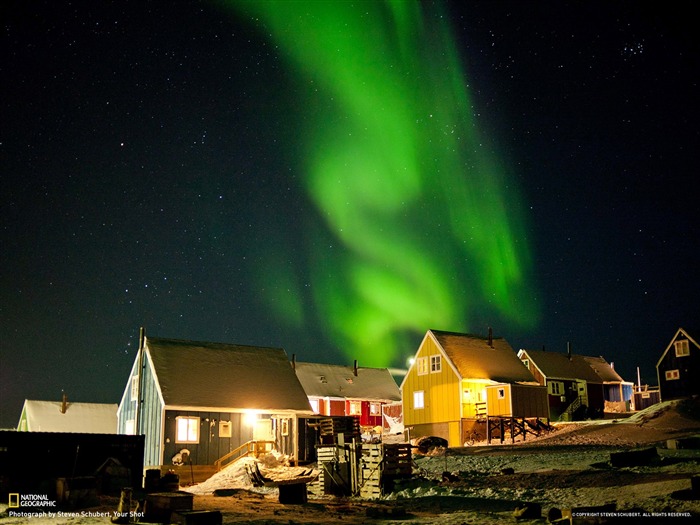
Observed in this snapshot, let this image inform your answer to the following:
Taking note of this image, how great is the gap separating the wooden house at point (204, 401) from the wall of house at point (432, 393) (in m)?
10.5

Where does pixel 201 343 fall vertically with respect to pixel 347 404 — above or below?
above

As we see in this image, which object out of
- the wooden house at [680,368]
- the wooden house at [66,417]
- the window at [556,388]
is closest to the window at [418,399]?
the window at [556,388]

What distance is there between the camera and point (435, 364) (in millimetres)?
51188

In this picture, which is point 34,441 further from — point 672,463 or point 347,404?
point 347,404

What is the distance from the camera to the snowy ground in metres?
18.8

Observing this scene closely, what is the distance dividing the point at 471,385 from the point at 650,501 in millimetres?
30881

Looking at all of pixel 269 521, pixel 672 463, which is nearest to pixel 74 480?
pixel 269 521

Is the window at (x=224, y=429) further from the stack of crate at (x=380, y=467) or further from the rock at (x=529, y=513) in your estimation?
the rock at (x=529, y=513)

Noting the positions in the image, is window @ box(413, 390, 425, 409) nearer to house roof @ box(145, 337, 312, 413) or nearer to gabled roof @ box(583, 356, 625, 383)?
house roof @ box(145, 337, 312, 413)

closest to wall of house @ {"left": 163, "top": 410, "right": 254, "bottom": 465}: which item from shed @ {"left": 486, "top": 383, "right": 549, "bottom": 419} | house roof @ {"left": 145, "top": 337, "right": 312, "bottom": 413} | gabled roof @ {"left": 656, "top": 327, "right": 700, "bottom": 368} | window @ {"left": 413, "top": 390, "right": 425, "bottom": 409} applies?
house roof @ {"left": 145, "top": 337, "right": 312, "bottom": 413}

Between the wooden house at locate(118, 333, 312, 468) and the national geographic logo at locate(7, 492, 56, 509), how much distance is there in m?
11.5

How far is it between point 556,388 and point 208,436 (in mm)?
33823

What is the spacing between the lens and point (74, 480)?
2542cm

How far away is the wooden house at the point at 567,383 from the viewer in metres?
60.2
